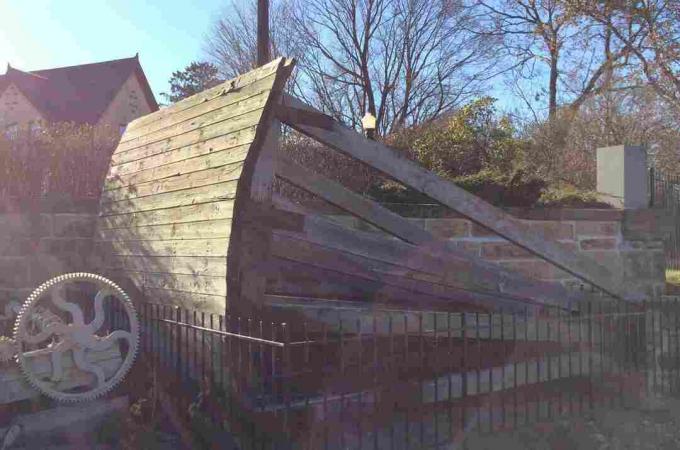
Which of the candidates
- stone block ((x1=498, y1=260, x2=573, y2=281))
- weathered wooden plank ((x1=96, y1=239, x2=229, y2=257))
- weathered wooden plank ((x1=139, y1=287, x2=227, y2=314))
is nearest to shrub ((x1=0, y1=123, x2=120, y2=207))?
weathered wooden plank ((x1=96, y1=239, x2=229, y2=257))

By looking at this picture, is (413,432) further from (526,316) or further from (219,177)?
(219,177)

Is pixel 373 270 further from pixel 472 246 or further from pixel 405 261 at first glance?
pixel 472 246

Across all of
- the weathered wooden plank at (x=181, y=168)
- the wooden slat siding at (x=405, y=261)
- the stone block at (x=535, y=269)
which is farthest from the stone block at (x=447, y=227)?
the weathered wooden plank at (x=181, y=168)

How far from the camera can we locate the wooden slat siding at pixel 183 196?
4.58m

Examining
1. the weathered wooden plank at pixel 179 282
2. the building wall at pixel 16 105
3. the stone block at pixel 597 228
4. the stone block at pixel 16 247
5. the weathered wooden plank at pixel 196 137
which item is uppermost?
the building wall at pixel 16 105

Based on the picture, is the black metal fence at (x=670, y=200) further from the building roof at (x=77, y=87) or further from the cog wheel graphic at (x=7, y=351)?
the building roof at (x=77, y=87)

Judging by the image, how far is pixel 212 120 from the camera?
205 inches

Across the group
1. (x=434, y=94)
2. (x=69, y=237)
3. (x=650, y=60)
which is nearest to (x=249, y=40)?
(x=434, y=94)

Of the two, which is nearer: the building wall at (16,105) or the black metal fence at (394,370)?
the black metal fence at (394,370)

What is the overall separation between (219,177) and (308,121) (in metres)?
0.84

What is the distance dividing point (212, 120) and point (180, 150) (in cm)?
48

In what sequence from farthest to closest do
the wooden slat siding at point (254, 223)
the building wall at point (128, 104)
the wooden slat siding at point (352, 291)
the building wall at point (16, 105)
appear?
1. the building wall at point (128, 104)
2. the building wall at point (16, 105)
3. the wooden slat siding at point (352, 291)
4. the wooden slat siding at point (254, 223)

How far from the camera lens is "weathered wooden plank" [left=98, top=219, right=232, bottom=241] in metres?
4.55

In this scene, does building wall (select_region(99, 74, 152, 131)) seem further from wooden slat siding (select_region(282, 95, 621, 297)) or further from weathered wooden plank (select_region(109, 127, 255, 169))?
wooden slat siding (select_region(282, 95, 621, 297))
